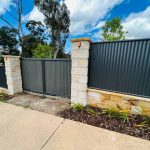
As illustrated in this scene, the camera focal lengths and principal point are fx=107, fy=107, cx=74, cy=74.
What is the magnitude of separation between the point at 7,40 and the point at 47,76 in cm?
1626

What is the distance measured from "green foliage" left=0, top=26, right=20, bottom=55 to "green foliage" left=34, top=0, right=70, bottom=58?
5.77 meters

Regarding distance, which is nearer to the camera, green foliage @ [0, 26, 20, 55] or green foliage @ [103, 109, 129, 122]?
green foliage @ [103, 109, 129, 122]

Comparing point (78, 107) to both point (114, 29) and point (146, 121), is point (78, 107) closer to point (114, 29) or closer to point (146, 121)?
point (146, 121)

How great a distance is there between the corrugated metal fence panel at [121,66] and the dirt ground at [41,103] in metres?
1.33

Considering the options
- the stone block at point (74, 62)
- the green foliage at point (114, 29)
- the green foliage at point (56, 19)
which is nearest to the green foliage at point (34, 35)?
the green foliage at point (56, 19)

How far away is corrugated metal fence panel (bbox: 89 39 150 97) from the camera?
2658 millimetres

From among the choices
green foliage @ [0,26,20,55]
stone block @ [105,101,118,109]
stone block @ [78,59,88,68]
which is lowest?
stone block @ [105,101,118,109]

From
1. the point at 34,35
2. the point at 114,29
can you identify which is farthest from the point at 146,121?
→ the point at 34,35

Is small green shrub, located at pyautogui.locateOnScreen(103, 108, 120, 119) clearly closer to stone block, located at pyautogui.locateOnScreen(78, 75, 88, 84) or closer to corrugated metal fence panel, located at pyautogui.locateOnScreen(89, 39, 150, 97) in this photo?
corrugated metal fence panel, located at pyautogui.locateOnScreen(89, 39, 150, 97)

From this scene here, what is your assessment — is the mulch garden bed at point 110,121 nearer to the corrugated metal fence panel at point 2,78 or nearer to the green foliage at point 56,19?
the corrugated metal fence panel at point 2,78

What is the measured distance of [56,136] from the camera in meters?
2.26

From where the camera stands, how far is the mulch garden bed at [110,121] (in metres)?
2.41

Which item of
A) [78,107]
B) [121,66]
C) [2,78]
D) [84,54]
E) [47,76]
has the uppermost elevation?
[84,54]

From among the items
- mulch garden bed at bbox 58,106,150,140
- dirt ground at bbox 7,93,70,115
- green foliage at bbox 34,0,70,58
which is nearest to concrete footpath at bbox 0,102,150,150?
mulch garden bed at bbox 58,106,150,140
